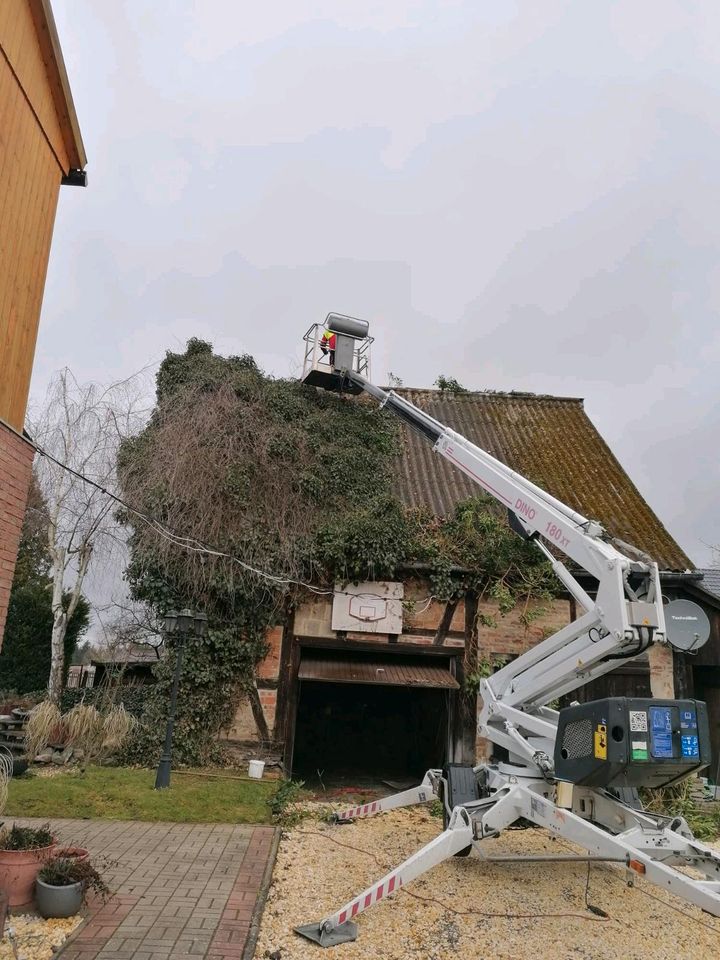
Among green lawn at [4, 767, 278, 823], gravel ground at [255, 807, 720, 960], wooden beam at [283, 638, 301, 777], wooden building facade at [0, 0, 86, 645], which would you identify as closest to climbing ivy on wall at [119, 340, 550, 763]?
wooden beam at [283, 638, 301, 777]

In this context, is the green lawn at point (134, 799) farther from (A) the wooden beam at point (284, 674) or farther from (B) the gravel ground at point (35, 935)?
(B) the gravel ground at point (35, 935)

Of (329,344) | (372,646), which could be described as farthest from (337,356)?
(372,646)

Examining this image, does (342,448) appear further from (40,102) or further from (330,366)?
(40,102)

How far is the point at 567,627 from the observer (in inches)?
238

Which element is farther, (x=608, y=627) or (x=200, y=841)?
(x=200, y=841)

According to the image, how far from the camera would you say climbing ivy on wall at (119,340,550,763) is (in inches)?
413

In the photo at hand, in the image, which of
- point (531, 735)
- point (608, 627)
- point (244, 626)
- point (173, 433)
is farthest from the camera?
point (173, 433)

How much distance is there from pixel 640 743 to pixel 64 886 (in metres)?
4.36

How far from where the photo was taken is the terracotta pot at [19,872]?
15.2 feet

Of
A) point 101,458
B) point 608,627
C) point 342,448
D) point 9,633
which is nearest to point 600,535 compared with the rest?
point 608,627

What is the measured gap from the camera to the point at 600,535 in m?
5.99

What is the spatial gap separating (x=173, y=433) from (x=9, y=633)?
8.73 meters

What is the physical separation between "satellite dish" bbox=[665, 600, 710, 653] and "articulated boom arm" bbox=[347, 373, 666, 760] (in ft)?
6.49

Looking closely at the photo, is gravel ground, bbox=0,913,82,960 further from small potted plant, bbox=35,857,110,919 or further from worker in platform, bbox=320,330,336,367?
worker in platform, bbox=320,330,336,367
